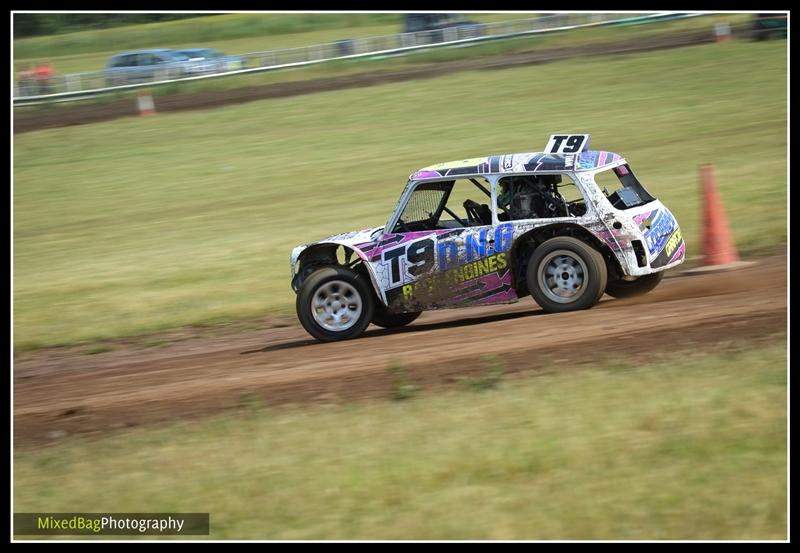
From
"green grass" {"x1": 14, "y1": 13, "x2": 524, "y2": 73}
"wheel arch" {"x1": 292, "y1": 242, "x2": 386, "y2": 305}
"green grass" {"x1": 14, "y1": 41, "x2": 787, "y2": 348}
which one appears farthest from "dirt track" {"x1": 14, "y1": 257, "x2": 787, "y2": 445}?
"green grass" {"x1": 14, "y1": 13, "x2": 524, "y2": 73}

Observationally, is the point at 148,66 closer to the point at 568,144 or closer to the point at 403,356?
the point at 568,144

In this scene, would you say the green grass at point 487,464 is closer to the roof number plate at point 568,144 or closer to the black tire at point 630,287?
the black tire at point 630,287

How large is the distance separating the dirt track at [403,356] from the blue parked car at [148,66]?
19723 millimetres

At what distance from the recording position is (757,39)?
94.9ft

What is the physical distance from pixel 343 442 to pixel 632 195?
14.5 feet

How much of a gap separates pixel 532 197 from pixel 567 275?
86 centimetres

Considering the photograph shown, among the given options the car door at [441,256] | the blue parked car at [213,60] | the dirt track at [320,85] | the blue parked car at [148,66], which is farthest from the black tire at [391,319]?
the blue parked car at [213,60]

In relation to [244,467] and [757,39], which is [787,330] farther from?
[757,39]

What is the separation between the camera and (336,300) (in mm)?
11352

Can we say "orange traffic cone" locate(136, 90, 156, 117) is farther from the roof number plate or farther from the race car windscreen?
the race car windscreen

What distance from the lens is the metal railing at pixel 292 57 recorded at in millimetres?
30672

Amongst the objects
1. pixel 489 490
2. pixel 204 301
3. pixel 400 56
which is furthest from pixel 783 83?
pixel 489 490

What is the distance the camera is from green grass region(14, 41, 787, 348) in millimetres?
15719

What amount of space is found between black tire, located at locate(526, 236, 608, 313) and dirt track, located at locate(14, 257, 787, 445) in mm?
170
